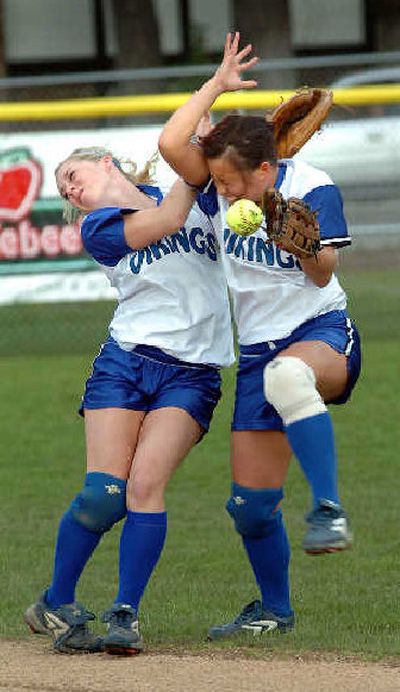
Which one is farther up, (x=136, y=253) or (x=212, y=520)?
(x=136, y=253)

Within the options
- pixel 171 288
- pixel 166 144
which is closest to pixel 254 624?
pixel 171 288

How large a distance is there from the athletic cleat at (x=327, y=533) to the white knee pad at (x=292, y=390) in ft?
0.99

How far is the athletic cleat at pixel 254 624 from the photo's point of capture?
5.71 m

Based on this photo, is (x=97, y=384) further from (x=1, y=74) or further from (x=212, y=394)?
(x=1, y=74)

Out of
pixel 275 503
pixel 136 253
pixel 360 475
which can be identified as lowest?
pixel 360 475

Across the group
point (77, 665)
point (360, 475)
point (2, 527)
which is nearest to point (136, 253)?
point (77, 665)

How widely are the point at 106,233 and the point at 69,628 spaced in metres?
1.22

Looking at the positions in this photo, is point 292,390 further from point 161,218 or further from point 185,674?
point 185,674

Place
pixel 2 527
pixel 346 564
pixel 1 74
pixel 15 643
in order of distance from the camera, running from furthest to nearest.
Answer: pixel 1 74 → pixel 2 527 → pixel 346 564 → pixel 15 643

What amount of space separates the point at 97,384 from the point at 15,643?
2.93 ft

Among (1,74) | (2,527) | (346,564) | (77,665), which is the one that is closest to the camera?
(77,665)

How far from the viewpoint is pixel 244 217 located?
16.6 feet

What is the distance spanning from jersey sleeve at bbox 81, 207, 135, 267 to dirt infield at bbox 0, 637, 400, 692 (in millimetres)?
1235

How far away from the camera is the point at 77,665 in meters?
5.32
